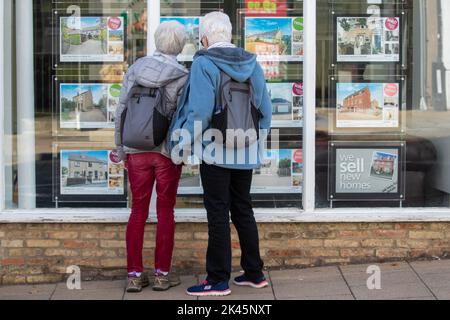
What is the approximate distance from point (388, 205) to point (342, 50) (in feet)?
4.02

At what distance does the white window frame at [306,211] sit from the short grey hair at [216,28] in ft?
2.63

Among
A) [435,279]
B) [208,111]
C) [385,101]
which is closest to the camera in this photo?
[208,111]

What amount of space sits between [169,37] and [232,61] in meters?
0.51

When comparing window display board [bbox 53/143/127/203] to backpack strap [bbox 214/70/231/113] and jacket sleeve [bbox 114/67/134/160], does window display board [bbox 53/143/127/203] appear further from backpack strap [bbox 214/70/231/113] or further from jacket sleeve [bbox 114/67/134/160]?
backpack strap [bbox 214/70/231/113]

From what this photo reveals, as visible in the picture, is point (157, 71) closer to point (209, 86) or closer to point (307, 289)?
point (209, 86)

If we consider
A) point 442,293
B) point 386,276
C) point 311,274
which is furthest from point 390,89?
point 442,293

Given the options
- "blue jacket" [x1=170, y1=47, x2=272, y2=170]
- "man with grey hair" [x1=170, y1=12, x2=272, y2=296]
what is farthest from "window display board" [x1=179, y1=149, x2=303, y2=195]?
"blue jacket" [x1=170, y1=47, x2=272, y2=170]

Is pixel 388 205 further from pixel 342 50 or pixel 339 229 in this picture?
pixel 342 50

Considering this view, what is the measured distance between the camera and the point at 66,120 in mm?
6855

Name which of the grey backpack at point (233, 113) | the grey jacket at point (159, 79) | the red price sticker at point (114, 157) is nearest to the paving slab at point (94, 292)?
the red price sticker at point (114, 157)

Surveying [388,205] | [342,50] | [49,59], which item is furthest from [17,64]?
[388,205]

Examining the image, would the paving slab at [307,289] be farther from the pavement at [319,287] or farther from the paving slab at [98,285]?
the paving slab at [98,285]

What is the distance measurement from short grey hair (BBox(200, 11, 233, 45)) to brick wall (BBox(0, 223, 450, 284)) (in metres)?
1.49

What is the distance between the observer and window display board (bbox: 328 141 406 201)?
272 inches
